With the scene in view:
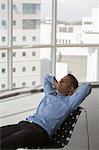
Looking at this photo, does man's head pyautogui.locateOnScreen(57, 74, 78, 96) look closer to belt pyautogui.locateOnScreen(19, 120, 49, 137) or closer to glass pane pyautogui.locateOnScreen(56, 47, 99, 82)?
belt pyautogui.locateOnScreen(19, 120, 49, 137)

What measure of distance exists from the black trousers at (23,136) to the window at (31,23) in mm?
2009

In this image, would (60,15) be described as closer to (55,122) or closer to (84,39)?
(84,39)

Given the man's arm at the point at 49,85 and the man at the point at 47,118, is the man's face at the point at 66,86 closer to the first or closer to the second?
the man at the point at 47,118

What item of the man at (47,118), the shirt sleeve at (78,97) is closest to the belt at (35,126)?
the man at (47,118)

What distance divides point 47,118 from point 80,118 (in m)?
1.02

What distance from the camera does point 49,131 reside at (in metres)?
2.69

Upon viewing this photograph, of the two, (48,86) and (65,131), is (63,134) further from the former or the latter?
(48,86)

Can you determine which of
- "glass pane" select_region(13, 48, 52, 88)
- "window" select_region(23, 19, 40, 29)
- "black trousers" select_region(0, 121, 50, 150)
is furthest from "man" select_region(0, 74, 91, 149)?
"window" select_region(23, 19, 40, 29)

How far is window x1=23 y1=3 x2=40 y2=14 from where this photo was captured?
439cm

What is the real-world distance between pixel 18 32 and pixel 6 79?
0.61m

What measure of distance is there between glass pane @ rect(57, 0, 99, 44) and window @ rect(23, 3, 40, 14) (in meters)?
0.27

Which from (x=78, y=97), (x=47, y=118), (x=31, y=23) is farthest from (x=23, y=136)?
(x=31, y=23)

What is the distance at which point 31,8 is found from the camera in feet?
14.4

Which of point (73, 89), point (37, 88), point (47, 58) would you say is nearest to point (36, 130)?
point (73, 89)
